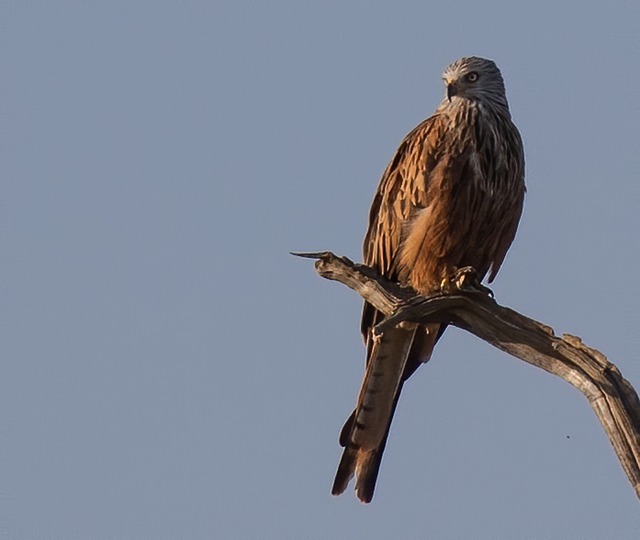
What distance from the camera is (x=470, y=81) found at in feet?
26.7

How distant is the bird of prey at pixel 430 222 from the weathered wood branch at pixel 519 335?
345 millimetres

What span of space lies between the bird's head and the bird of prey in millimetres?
11

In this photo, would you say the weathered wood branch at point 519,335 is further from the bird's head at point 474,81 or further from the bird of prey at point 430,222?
the bird's head at point 474,81

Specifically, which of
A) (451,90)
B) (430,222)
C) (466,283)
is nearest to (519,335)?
(466,283)

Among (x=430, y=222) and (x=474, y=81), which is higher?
(x=474, y=81)

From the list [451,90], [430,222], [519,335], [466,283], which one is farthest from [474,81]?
[519,335]

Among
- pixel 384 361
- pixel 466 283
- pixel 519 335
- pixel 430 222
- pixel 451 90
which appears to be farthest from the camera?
pixel 451 90

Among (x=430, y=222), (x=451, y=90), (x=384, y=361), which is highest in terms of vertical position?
(x=451, y=90)

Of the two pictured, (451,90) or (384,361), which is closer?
(384,361)

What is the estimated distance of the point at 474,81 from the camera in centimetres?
812

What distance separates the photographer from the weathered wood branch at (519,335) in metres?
5.80

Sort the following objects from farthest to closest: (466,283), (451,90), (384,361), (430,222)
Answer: (451,90) < (384,361) < (430,222) < (466,283)

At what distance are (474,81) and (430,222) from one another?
1.22 metres

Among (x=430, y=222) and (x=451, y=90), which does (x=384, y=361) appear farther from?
(x=451, y=90)
